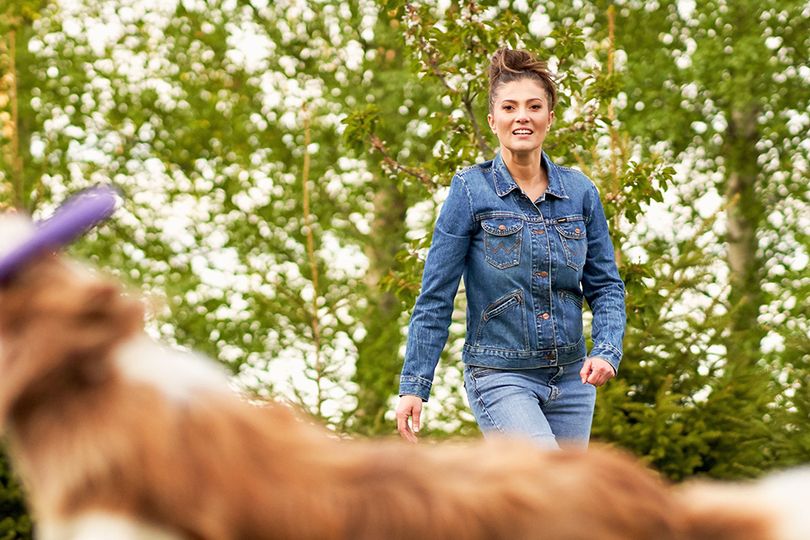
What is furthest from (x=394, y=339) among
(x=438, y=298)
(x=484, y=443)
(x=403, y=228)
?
(x=484, y=443)

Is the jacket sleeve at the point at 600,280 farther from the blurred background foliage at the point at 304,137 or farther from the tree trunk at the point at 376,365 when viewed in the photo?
the blurred background foliage at the point at 304,137

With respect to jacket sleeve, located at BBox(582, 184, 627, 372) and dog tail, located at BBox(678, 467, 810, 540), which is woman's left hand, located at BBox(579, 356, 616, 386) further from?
dog tail, located at BBox(678, 467, 810, 540)

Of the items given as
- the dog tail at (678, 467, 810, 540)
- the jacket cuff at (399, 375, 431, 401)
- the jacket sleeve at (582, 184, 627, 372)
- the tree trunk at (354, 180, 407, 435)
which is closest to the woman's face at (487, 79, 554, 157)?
the jacket sleeve at (582, 184, 627, 372)

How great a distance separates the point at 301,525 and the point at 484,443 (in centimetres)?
47

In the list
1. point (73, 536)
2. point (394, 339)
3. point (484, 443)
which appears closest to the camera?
point (73, 536)

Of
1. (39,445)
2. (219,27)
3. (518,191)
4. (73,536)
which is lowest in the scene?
(73,536)

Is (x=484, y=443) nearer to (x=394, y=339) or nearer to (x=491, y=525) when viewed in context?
(x=491, y=525)

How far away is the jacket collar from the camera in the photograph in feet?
15.5

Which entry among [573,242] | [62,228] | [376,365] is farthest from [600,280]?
[376,365]

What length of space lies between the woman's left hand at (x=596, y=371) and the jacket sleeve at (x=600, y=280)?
0.78ft

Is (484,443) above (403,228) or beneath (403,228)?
beneath

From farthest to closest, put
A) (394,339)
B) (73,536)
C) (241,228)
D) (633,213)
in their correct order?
(241,228), (394,339), (633,213), (73,536)

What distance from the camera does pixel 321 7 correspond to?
1616 cm

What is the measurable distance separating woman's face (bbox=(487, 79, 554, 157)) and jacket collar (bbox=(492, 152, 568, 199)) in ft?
0.27
